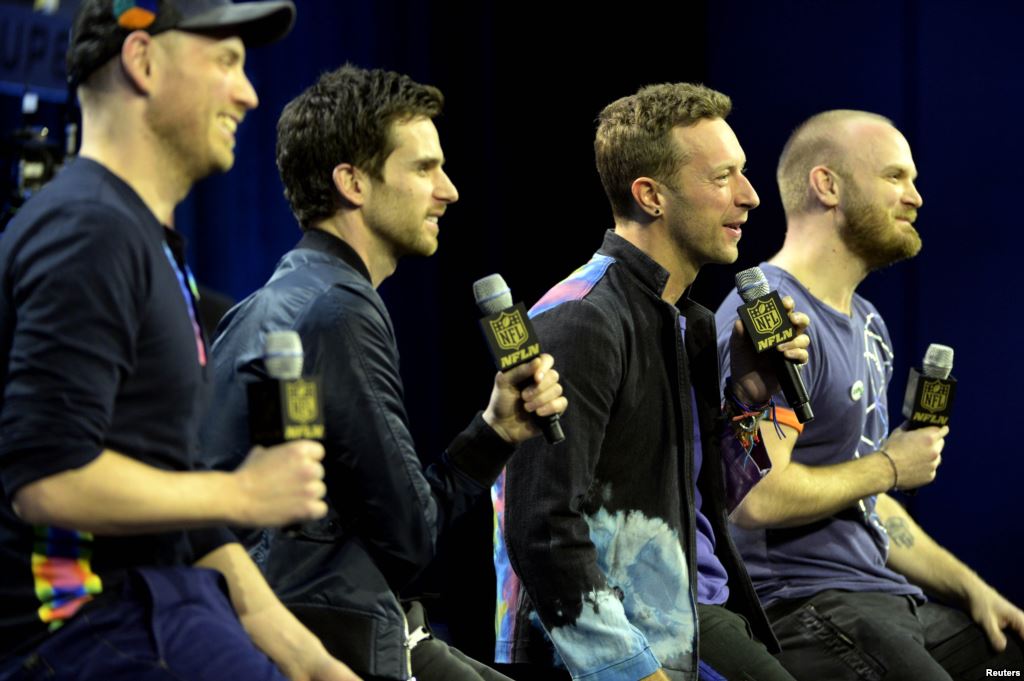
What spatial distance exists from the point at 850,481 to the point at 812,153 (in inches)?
38.8

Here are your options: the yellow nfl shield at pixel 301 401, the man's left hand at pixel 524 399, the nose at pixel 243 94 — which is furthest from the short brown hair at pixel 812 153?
the yellow nfl shield at pixel 301 401

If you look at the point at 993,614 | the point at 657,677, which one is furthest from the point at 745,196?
the point at 993,614

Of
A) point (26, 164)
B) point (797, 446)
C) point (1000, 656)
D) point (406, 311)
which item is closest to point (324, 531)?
point (797, 446)

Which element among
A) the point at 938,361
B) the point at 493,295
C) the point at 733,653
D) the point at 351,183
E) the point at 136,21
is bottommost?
the point at 733,653

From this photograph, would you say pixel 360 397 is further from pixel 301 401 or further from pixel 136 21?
pixel 136 21

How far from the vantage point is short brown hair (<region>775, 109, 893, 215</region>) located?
141 inches

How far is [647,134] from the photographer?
115 inches

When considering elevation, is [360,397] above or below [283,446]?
below

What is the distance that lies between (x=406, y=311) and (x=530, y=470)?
2469 mm

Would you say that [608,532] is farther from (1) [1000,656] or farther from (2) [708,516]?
(1) [1000,656]

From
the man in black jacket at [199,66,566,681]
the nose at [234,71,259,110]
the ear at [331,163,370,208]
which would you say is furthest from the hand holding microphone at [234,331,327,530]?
the ear at [331,163,370,208]

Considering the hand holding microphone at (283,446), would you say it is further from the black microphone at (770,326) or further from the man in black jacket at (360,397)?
the black microphone at (770,326)

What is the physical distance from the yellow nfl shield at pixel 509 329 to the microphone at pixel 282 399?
1.79 ft

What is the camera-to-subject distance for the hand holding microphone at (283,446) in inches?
61.7
